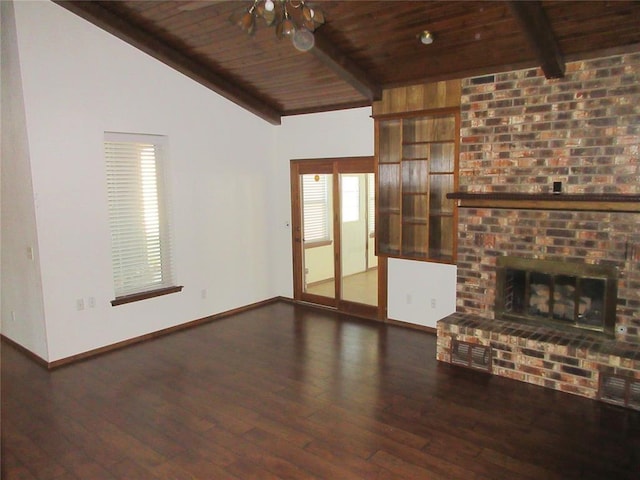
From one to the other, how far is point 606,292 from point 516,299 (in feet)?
2.56

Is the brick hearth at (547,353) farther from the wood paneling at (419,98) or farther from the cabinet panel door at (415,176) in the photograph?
the wood paneling at (419,98)

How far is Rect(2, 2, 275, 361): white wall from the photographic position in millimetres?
4473

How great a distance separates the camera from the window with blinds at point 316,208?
254 inches

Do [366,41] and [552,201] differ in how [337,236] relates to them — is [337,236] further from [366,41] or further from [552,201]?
[552,201]

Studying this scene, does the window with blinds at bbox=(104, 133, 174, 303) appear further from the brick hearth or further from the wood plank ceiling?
the brick hearth

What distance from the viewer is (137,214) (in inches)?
210

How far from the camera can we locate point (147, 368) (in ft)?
15.1

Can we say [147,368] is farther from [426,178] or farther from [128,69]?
[426,178]

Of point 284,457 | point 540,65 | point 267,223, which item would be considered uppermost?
point 540,65

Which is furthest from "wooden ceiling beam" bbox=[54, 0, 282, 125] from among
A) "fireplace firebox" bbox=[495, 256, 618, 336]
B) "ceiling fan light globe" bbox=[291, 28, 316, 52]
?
"fireplace firebox" bbox=[495, 256, 618, 336]

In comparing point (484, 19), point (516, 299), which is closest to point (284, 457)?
point (516, 299)

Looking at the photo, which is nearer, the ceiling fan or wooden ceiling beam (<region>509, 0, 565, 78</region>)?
the ceiling fan

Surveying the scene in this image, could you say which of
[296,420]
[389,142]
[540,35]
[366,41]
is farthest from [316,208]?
[540,35]

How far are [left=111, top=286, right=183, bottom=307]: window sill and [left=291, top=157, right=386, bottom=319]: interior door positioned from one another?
1.87 metres
